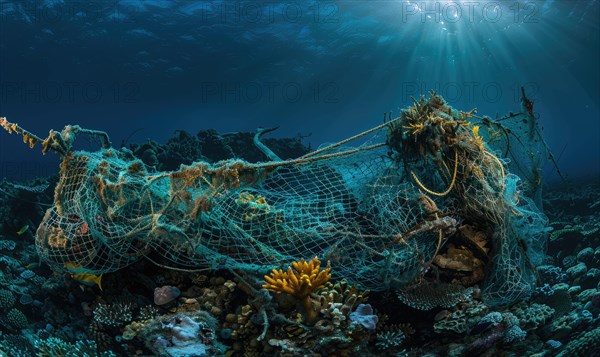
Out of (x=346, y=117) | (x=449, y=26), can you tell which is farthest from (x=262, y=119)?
(x=449, y=26)

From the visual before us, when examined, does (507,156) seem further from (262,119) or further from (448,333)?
(262,119)

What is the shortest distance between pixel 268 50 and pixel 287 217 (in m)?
28.5

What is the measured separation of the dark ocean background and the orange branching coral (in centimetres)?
1396

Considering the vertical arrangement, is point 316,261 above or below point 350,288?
above

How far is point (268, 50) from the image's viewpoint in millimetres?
30625

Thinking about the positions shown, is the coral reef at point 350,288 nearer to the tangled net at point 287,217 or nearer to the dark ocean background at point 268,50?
the tangled net at point 287,217

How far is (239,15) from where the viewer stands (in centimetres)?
2481

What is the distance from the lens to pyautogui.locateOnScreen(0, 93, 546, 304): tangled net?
450 centimetres

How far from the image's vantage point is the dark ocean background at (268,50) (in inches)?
941

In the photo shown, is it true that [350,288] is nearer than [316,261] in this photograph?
No

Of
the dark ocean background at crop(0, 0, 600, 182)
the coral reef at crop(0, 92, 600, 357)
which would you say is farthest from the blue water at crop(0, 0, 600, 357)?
the dark ocean background at crop(0, 0, 600, 182)

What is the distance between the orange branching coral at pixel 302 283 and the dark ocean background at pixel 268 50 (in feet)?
45.8

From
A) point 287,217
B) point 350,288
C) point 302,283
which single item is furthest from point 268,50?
point 302,283

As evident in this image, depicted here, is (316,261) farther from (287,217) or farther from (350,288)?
(287,217)
